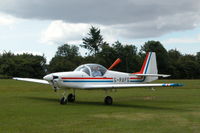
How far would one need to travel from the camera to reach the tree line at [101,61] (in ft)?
241

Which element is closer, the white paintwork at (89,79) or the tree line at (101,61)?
the white paintwork at (89,79)

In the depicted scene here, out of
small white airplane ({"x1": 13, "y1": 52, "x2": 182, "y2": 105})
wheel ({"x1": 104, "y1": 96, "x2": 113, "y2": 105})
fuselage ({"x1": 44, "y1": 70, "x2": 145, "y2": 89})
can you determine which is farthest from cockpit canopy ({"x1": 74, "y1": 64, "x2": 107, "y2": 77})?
wheel ({"x1": 104, "y1": 96, "x2": 113, "y2": 105})

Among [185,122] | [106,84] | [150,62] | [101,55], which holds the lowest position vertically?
[185,122]

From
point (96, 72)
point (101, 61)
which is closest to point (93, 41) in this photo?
point (101, 61)

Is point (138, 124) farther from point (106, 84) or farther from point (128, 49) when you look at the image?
point (128, 49)

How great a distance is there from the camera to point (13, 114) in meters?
10.7

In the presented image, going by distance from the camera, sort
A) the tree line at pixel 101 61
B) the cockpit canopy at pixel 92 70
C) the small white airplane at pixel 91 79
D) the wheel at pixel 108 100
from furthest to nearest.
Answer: the tree line at pixel 101 61
the cockpit canopy at pixel 92 70
the wheel at pixel 108 100
the small white airplane at pixel 91 79

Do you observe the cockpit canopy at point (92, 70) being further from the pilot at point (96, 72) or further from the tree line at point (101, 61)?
the tree line at point (101, 61)

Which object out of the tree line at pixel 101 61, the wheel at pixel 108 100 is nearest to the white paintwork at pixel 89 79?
the wheel at pixel 108 100

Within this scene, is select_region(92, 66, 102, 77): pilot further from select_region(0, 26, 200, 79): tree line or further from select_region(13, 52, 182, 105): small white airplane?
select_region(0, 26, 200, 79): tree line

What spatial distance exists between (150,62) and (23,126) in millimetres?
12344

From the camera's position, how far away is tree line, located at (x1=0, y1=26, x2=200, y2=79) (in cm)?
7344

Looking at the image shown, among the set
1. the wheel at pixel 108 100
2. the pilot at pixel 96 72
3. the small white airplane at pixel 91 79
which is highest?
the pilot at pixel 96 72

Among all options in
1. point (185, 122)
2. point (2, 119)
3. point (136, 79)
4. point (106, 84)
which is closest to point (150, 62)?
point (136, 79)
